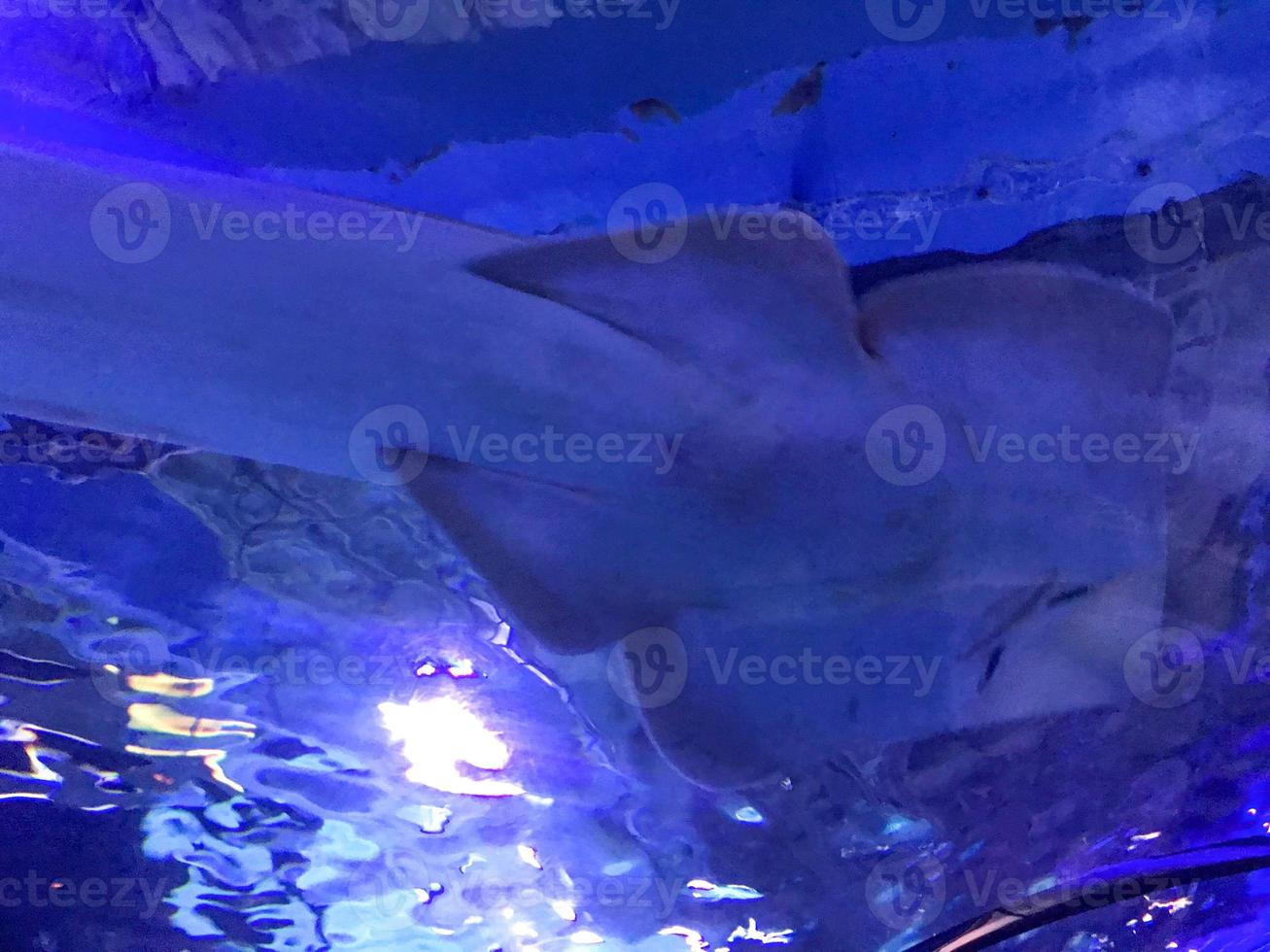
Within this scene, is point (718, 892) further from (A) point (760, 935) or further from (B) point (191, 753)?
(B) point (191, 753)

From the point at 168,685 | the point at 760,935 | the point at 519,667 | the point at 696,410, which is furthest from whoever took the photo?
the point at 760,935

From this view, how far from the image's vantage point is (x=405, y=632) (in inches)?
96.2

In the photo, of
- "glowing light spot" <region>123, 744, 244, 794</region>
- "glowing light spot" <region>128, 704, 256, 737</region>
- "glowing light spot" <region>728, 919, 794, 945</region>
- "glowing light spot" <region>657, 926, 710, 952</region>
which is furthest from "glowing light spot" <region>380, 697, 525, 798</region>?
"glowing light spot" <region>728, 919, 794, 945</region>

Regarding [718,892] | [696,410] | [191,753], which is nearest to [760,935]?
[718,892]

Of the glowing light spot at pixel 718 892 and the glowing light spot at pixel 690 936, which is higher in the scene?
the glowing light spot at pixel 718 892

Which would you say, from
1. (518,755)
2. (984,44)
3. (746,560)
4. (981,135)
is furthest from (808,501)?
(518,755)

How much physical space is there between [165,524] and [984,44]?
→ 2300 mm

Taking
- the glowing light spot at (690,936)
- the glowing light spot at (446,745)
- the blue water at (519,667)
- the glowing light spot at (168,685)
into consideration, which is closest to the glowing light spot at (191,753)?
the blue water at (519,667)

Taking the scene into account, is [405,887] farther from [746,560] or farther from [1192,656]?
[1192,656]

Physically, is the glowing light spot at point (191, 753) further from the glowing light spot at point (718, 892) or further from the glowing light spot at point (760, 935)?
the glowing light spot at point (760, 935)

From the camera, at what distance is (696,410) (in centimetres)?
171

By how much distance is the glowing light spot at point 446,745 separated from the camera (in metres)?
2.66

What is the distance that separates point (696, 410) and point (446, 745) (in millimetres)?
1670

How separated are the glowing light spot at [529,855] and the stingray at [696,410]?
1.41 metres
